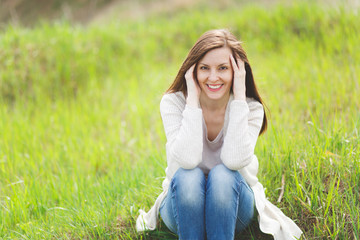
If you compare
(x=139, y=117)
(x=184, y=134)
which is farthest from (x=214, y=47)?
(x=139, y=117)

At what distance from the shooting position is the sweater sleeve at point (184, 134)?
233cm

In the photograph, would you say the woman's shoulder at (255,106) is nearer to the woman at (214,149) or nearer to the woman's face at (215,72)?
the woman at (214,149)

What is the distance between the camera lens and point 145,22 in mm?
7055

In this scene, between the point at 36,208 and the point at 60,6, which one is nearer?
the point at 36,208

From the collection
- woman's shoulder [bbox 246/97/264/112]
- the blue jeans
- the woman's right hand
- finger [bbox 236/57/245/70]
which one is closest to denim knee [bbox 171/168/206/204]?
the blue jeans

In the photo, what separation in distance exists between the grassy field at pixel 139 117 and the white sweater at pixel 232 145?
25 centimetres

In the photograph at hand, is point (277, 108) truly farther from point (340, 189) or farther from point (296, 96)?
point (340, 189)

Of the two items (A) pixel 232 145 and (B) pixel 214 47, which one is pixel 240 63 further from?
(A) pixel 232 145

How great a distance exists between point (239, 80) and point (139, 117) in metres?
2.30

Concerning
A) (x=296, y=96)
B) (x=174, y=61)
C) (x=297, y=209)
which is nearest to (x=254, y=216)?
(x=297, y=209)

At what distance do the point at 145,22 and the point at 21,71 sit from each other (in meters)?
2.56

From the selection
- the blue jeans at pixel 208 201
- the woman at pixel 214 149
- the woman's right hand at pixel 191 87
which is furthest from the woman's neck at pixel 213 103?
the blue jeans at pixel 208 201

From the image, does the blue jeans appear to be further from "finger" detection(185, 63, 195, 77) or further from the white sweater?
"finger" detection(185, 63, 195, 77)

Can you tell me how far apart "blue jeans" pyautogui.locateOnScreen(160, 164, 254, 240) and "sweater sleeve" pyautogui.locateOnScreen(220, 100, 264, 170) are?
7 cm
